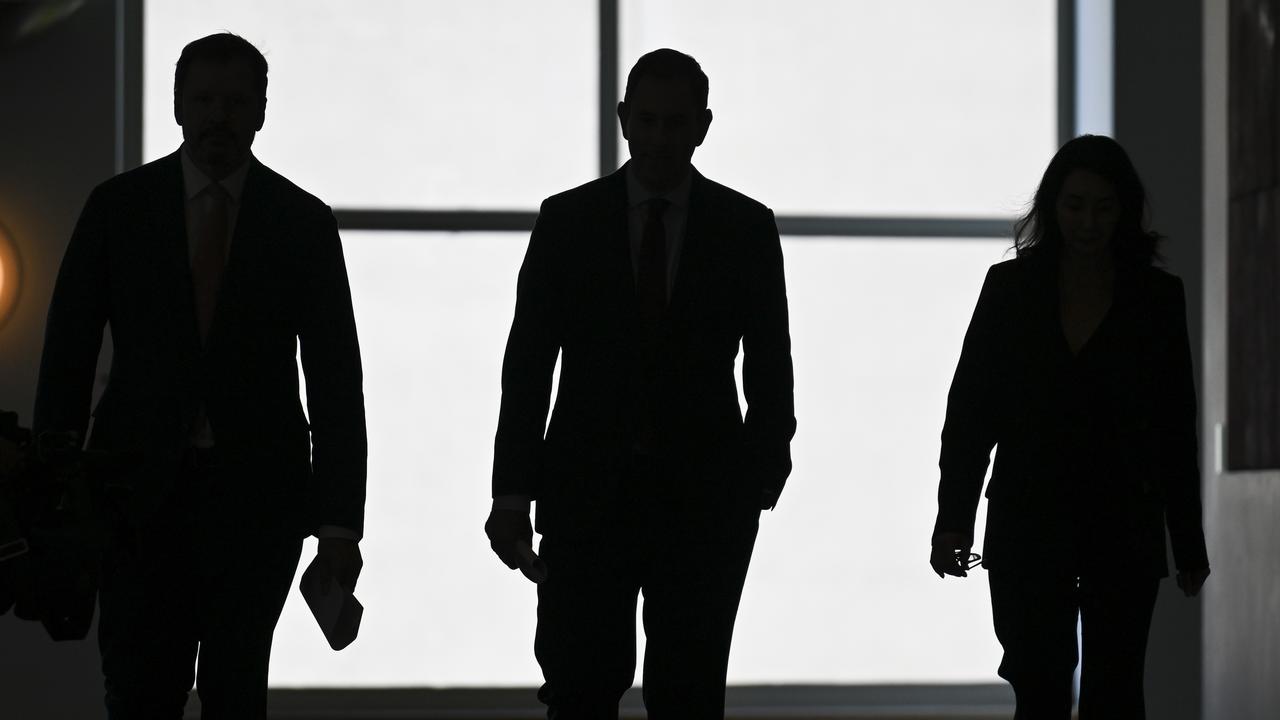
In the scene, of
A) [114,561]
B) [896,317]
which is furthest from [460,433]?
[114,561]

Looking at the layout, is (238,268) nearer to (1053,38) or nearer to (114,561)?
(114,561)

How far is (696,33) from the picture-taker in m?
Result: 5.63

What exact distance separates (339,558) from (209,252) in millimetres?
510

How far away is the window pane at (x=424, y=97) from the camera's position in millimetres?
5516

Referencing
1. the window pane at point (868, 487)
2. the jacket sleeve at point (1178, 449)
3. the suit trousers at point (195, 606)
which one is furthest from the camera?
the window pane at point (868, 487)

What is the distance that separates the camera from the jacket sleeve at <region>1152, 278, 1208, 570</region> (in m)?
3.04

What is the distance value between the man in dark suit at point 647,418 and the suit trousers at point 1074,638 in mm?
521

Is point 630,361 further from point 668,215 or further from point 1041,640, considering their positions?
point 1041,640

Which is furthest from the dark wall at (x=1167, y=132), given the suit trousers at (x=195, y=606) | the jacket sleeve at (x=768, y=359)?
the suit trousers at (x=195, y=606)

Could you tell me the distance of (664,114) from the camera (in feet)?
9.32

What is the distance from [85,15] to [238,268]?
3.04 meters

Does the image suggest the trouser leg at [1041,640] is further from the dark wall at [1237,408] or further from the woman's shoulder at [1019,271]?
the dark wall at [1237,408]

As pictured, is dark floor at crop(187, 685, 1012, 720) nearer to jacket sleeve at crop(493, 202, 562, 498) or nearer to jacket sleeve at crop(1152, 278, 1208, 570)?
jacket sleeve at crop(1152, 278, 1208, 570)

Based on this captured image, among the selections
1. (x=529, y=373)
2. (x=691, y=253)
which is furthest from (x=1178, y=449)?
(x=529, y=373)
